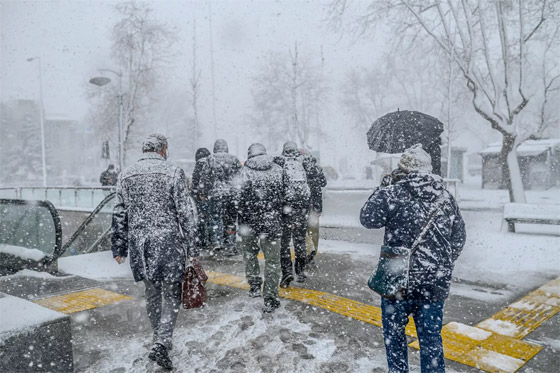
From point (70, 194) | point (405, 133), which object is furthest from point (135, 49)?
point (405, 133)

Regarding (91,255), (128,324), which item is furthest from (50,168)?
(128,324)

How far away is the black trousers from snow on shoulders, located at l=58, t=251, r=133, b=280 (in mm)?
2565

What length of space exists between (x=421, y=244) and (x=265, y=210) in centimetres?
225

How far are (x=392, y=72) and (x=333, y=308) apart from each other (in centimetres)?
3574

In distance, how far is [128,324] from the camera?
4.36 metres

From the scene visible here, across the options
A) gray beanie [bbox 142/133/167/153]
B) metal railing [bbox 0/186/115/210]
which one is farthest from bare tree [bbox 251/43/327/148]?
gray beanie [bbox 142/133/167/153]

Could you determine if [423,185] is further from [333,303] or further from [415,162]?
[333,303]

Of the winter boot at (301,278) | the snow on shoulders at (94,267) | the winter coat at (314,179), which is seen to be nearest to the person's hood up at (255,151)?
the winter coat at (314,179)

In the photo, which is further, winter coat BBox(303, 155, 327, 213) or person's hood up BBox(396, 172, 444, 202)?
winter coat BBox(303, 155, 327, 213)

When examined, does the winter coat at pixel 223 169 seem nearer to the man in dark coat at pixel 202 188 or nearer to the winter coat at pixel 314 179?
the man in dark coat at pixel 202 188

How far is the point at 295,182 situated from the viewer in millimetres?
5406

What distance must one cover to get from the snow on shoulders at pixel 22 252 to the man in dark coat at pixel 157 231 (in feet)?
12.5

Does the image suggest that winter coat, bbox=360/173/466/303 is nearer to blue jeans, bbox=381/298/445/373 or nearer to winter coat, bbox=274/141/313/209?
blue jeans, bbox=381/298/445/373

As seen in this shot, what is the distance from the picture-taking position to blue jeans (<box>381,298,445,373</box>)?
2.79 m
